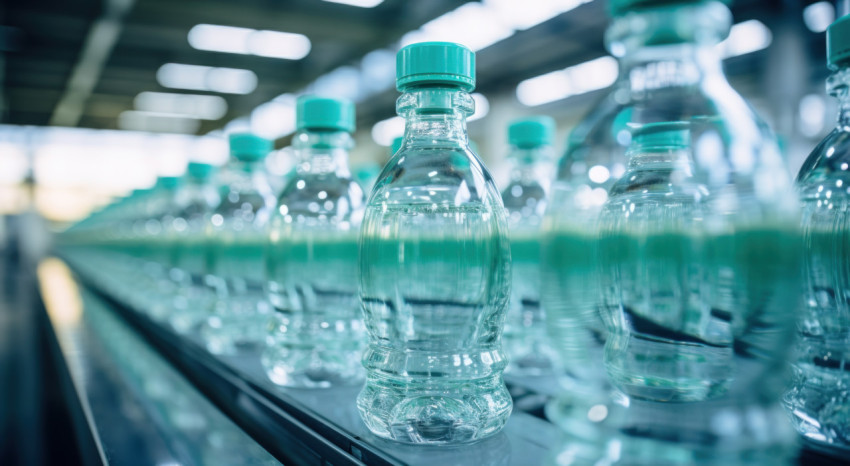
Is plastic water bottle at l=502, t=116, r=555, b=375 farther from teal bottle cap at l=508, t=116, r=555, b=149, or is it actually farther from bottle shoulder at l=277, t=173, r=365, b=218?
bottle shoulder at l=277, t=173, r=365, b=218

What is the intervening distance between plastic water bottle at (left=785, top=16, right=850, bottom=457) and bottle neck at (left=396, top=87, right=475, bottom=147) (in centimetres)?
35

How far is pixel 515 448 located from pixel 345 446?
6.5 inches

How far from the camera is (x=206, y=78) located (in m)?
8.38

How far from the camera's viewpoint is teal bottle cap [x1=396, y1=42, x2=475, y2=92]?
0.57 meters

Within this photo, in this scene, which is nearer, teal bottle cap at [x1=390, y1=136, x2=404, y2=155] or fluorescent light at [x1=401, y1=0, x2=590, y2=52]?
teal bottle cap at [x1=390, y1=136, x2=404, y2=155]

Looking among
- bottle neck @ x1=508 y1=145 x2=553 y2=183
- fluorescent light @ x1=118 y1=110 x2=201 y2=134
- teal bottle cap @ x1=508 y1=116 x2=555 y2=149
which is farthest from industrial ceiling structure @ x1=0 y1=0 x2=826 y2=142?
teal bottle cap @ x1=508 y1=116 x2=555 y2=149

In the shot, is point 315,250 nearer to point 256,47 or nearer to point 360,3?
point 360,3

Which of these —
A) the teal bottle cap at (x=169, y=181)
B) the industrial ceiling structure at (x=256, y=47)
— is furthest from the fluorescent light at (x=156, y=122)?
the teal bottle cap at (x=169, y=181)

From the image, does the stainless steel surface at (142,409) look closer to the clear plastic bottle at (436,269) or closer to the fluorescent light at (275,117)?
the clear plastic bottle at (436,269)

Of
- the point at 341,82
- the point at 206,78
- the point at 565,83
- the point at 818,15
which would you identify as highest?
the point at 206,78

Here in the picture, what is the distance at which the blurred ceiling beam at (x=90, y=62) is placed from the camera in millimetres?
5652

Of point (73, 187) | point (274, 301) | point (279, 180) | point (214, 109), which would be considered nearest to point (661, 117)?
point (274, 301)

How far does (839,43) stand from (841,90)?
6 cm

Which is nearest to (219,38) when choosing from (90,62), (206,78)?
(206,78)
